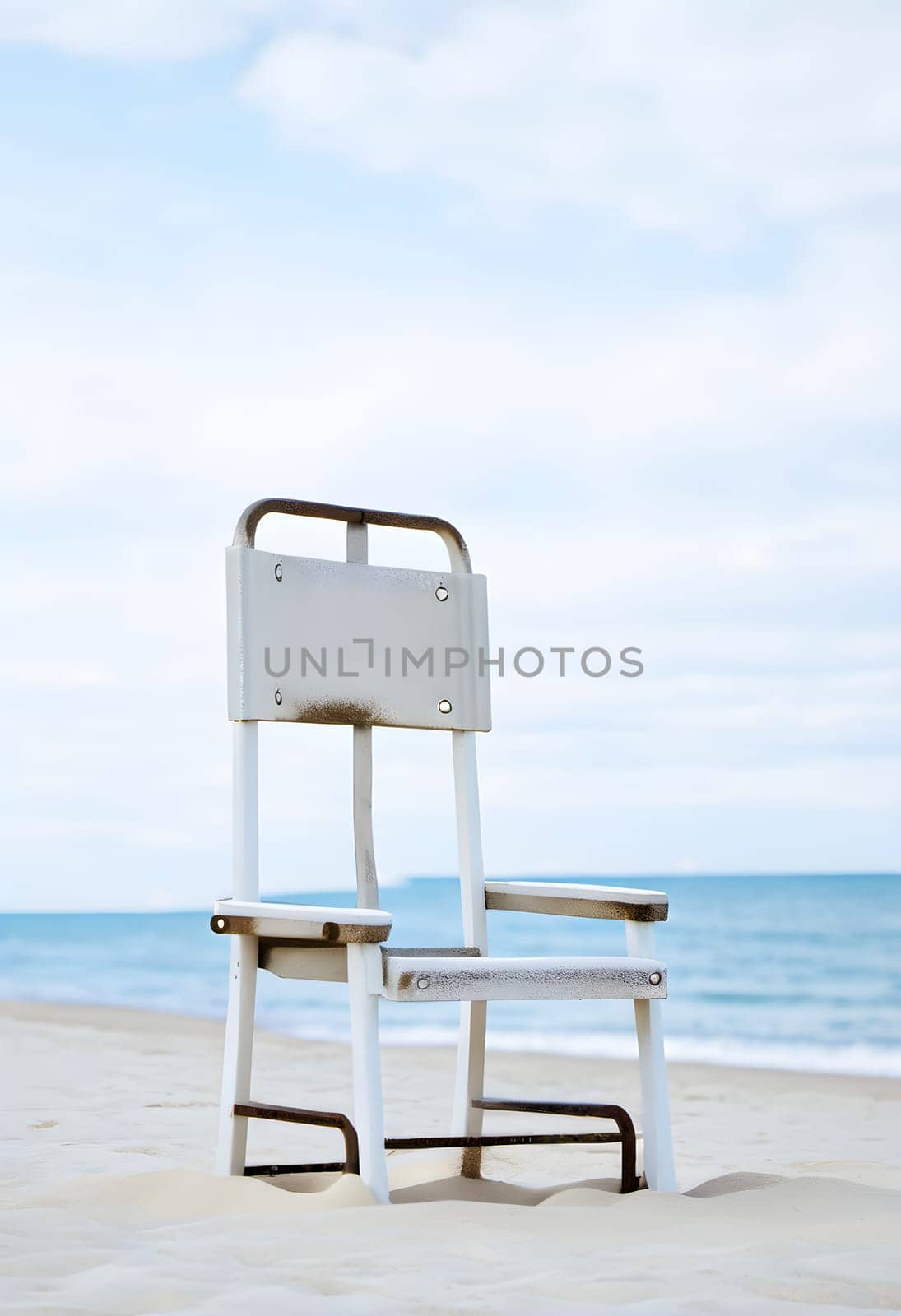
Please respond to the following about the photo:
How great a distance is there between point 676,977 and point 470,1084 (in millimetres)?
14621

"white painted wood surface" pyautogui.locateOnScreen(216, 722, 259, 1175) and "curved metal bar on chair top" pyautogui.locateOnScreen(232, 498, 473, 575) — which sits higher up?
"curved metal bar on chair top" pyautogui.locateOnScreen(232, 498, 473, 575)

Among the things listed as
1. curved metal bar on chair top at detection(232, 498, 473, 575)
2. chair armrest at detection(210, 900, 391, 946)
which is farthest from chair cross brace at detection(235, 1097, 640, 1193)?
curved metal bar on chair top at detection(232, 498, 473, 575)

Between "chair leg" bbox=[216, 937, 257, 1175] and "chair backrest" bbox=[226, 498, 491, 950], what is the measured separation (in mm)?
126

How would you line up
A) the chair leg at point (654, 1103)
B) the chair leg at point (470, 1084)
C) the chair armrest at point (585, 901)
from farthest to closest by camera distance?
the chair leg at point (470, 1084)
the chair armrest at point (585, 901)
the chair leg at point (654, 1103)

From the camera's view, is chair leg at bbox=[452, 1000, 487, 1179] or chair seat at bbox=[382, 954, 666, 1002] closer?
chair seat at bbox=[382, 954, 666, 1002]

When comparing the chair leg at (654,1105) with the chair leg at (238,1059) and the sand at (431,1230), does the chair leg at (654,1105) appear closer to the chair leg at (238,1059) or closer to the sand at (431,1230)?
the sand at (431,1230)

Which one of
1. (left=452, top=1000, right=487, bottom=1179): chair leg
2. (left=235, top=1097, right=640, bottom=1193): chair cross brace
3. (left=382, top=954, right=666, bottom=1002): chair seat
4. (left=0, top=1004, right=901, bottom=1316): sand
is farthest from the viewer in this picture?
(left=452, top=1000, right=487, bottom=1179): chair leg

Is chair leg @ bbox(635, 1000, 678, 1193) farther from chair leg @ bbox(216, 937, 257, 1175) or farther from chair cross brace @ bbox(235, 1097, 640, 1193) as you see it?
chair leg @ bbox(216, 937, 257, 1175)

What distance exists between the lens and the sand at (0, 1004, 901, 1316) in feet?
5.91

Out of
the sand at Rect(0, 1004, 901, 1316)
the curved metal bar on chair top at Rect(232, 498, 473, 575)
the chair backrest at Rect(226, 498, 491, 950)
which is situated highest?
the curved metal bar on chair top at Rect(232, 498, 473, 575)

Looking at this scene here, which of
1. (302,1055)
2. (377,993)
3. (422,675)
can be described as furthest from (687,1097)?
(377,993)

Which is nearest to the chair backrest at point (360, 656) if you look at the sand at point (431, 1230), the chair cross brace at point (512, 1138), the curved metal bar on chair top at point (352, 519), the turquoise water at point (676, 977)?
the curved metal bar on chair top at point (352, 519)

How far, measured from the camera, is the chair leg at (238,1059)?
2.65 meters

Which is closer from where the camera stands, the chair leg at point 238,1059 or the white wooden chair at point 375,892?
the white wooden chair at point 375,892
